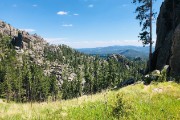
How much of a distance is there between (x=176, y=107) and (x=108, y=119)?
7.73ft

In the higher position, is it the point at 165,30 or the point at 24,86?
the point at 165,30

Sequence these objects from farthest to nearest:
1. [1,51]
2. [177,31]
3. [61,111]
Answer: [1,51] → [177,31] → [61,111]

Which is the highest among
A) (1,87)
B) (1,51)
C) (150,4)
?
(150,4)

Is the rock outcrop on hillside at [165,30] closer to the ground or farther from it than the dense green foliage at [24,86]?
farther from it

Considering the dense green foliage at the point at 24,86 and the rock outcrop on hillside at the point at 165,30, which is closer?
the rock outcrop on hillside at the point at 165,30

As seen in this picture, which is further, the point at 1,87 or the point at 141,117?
the point at 1,87

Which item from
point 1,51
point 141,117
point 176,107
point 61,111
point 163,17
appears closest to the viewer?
point 141,117

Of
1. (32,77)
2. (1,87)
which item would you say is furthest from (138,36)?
(32,77)

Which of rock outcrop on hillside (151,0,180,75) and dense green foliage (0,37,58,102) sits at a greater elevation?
rock outcrop on hillside (151,0,180,75)

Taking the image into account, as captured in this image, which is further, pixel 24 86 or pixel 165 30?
pixel 24 86

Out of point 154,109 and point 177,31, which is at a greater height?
point 177,31

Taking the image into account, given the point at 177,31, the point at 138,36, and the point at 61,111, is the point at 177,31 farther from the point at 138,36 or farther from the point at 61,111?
the point at 61,111

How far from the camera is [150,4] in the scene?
127 feet

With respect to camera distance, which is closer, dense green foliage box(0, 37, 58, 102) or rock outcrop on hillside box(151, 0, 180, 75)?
rock outcrop on hillside box(151, 0, 180, 75)
